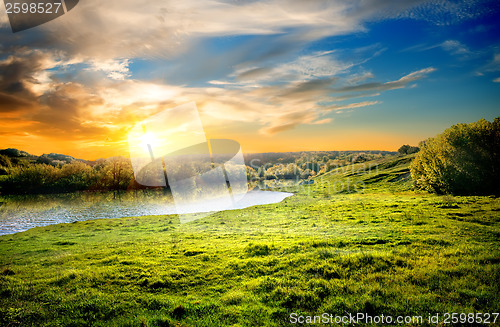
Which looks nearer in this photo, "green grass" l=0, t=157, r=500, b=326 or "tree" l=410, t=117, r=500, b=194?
"green grass" l=0, t=157, r=500, b=326

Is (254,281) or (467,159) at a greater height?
(467,159)

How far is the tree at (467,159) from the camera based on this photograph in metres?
35.8

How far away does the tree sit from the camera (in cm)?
3584

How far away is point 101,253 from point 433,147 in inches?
2150

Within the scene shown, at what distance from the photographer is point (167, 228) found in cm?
2517

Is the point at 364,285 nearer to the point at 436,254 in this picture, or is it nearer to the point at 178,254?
the point at 436,254

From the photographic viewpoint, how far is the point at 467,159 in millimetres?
37562

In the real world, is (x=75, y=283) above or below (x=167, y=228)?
above

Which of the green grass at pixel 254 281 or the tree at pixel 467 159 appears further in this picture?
the tree at pixel 467 159

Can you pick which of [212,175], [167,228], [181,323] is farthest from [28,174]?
[181,323]

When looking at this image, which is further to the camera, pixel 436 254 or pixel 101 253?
pixel 101 253

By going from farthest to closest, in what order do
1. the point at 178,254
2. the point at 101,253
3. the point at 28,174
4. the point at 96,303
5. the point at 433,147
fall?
the point at 28,174 → the point at 433,147 → the point at 101,253 → the point at 178,254 → the point at 96,303

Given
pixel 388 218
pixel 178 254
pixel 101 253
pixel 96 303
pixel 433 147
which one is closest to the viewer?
pixel 96 303

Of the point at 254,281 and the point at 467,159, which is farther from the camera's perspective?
the point at 467,159
